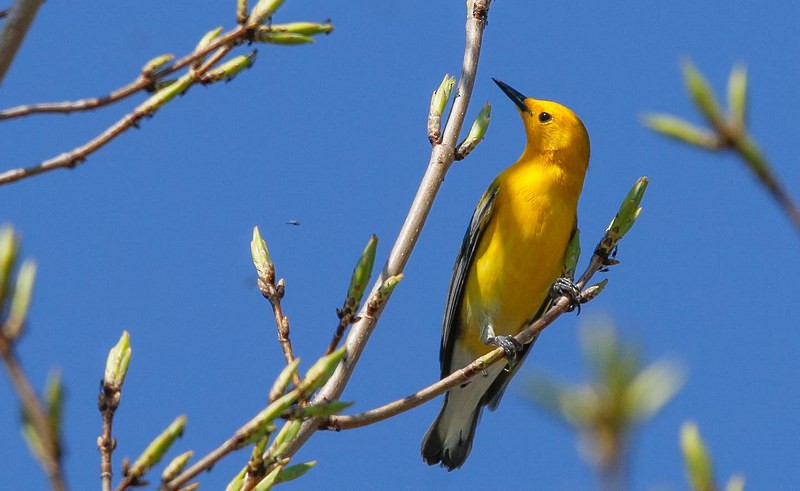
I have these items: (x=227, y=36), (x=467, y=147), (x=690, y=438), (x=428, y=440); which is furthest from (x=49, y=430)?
(x=428, y=440)

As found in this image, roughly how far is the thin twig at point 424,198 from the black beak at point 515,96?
152 inches

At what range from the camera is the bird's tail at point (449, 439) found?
7895 millimetres

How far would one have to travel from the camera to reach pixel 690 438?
1.33 meters

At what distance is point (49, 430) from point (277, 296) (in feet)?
8.64

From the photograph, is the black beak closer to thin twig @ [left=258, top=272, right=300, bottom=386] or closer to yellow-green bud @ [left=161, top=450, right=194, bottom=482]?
thin twig @ [left=258, top=272, right=300, bottom=386]

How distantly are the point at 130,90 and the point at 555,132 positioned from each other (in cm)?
624

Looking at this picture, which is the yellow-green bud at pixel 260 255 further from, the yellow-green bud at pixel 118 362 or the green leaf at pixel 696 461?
the green leaf at pixel 696 461

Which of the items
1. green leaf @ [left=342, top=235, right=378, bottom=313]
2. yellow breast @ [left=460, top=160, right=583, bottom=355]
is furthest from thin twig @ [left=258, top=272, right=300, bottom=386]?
yellow breast @ [left=460, top=160, right=583, bottom=355]

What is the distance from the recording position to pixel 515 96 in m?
8.68

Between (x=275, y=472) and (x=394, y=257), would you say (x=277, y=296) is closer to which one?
(x=394, y=257)

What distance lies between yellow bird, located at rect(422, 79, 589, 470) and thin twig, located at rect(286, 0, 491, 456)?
2.46 metres

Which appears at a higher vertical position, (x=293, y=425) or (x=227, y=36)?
(x=227, y=36)

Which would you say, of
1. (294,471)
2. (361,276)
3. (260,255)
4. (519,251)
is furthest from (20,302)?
(519,251)

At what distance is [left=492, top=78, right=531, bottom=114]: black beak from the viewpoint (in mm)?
8562
